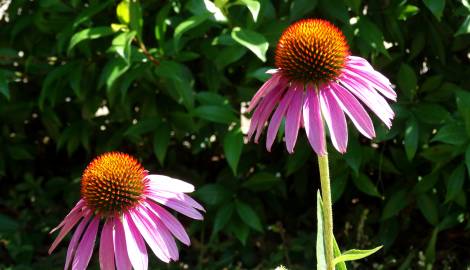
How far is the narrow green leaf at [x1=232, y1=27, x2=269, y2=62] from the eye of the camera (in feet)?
7.68

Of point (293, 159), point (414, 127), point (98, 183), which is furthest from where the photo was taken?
point (293, 159)

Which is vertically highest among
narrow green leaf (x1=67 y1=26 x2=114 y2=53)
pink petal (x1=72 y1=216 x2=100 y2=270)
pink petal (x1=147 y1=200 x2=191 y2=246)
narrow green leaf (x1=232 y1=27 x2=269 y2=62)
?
narrow green leaf (x1=67 y1=26 x2=114 y2=53)

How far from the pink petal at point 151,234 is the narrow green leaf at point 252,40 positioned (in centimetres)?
85

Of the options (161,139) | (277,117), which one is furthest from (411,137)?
(277,117)

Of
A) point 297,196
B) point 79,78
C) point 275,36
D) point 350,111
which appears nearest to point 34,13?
point 79,78

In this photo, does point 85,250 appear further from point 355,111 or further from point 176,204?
point 355,111

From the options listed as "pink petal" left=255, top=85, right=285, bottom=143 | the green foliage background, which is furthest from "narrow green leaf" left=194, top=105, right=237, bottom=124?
"pink petal" left=255, top=85, right=285, bottom=143

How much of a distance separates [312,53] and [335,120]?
0.22 m

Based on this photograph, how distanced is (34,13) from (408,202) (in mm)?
1534

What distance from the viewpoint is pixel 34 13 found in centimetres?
299

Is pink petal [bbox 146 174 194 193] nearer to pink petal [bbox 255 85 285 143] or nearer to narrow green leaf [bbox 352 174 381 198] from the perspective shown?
pink petal [bbox 255 85 285 143]

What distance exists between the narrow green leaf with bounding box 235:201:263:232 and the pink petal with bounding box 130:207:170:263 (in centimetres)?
126

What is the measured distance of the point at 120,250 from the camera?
1.53 metres

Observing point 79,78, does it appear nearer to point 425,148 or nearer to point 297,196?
point 297,196
